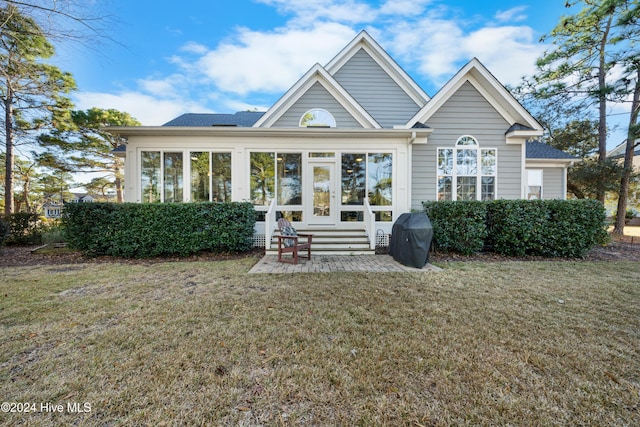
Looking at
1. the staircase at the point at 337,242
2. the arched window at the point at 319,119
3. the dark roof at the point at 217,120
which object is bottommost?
the staircase at the point at 337,242

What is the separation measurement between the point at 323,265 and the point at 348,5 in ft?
38.6

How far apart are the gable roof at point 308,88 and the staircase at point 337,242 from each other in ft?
12.7

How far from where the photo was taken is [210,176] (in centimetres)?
826

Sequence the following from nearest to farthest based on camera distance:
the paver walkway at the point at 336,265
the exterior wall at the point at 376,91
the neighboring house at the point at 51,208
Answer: the paver walkway at the point at 336,265
the exterior wall at the point at 376,91
the neighboring house at the point at 51,208

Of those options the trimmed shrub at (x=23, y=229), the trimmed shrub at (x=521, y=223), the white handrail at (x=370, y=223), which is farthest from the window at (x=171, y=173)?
the trimmed shrub at (x=521, y=223)

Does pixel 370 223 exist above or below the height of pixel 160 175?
below

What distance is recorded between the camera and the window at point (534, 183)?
11992 millimetres

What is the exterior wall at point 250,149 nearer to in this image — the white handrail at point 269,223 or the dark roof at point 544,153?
the white handrail at point 269,223

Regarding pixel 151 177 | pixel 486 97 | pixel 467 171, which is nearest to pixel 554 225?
pixel 467 171

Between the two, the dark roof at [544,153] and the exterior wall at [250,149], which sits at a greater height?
the dark roof at [544,153]

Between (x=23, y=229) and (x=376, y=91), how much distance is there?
1383 cm

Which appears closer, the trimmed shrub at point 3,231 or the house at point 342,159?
the trimmed shrub at point 3,231

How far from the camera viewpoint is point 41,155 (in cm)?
1578

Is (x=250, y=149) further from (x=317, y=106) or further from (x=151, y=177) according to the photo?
(x=151, y=177)
